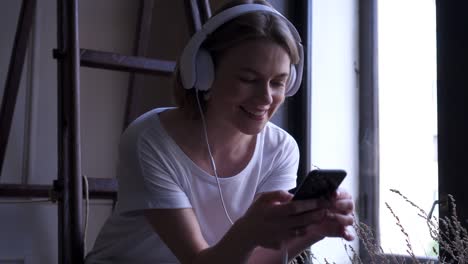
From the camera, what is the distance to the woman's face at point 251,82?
995mm

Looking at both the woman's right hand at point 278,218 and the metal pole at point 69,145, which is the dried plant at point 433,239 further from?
the metal pole at point 69,145

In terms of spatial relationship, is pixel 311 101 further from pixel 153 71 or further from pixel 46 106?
pixel 46 106

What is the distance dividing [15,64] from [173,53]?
1.62 feet

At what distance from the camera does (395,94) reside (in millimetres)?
1463

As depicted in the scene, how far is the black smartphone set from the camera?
74 centimetres

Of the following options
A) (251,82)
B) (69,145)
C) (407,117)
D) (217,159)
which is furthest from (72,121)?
(407,117)

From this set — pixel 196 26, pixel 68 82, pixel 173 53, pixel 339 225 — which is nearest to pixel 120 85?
pixel 173 53

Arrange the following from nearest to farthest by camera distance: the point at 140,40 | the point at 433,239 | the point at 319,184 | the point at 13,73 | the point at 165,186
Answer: the point at 319,184 < the point at 433,239 < the point at 165,186 < the point at 13,73 < the point at 140,40

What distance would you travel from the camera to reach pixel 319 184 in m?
0.76

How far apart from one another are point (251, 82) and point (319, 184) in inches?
11.6

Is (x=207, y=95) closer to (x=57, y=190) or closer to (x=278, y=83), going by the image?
(x=278, y=83)

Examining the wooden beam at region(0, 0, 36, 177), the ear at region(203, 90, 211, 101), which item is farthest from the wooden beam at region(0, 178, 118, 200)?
the ear at region(203, 90, 211, 101)

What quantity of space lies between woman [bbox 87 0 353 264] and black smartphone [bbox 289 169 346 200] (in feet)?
0.10

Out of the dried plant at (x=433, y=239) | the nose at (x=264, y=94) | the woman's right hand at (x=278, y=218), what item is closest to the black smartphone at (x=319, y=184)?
the woman's right hand at (x=278, y=218)
